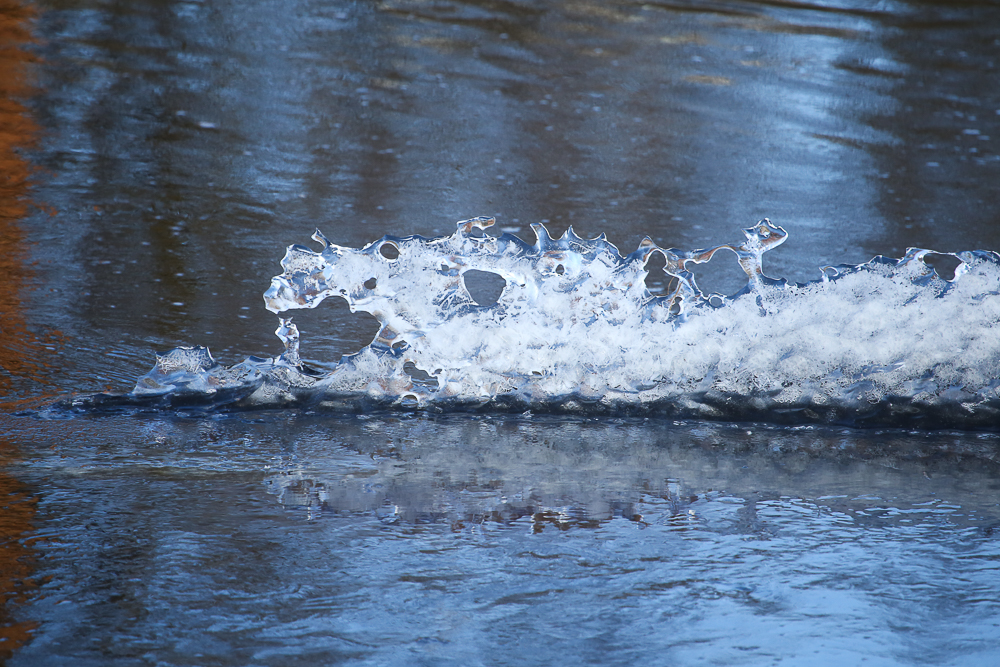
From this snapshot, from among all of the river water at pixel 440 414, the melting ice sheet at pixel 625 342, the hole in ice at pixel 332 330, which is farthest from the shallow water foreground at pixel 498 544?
the hole in ice at pixel 332 330

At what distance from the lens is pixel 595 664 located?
1304 millimetres

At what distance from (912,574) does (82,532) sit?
133 cm

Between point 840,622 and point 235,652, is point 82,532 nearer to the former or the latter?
point 235,652

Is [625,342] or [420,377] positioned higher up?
[625,342]

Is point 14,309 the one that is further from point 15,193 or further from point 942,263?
point 942,263

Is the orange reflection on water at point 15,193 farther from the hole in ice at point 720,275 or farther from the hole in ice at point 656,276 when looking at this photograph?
the hole in ice at point 720,275

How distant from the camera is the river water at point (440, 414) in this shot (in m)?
1.42

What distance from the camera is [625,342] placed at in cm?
257

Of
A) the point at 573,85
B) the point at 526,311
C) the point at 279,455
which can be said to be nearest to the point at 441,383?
the point at 526,311

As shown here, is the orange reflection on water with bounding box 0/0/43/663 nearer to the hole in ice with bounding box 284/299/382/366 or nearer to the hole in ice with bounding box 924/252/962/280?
the hole in ice with bounding box 284/299/382/366

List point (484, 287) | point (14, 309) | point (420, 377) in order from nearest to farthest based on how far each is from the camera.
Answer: point (420, 377), point (14, 309), point (484, 287)

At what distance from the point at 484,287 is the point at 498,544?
1.76m

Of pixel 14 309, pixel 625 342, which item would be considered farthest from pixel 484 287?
pixel 14 309

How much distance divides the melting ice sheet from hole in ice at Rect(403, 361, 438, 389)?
4cm
